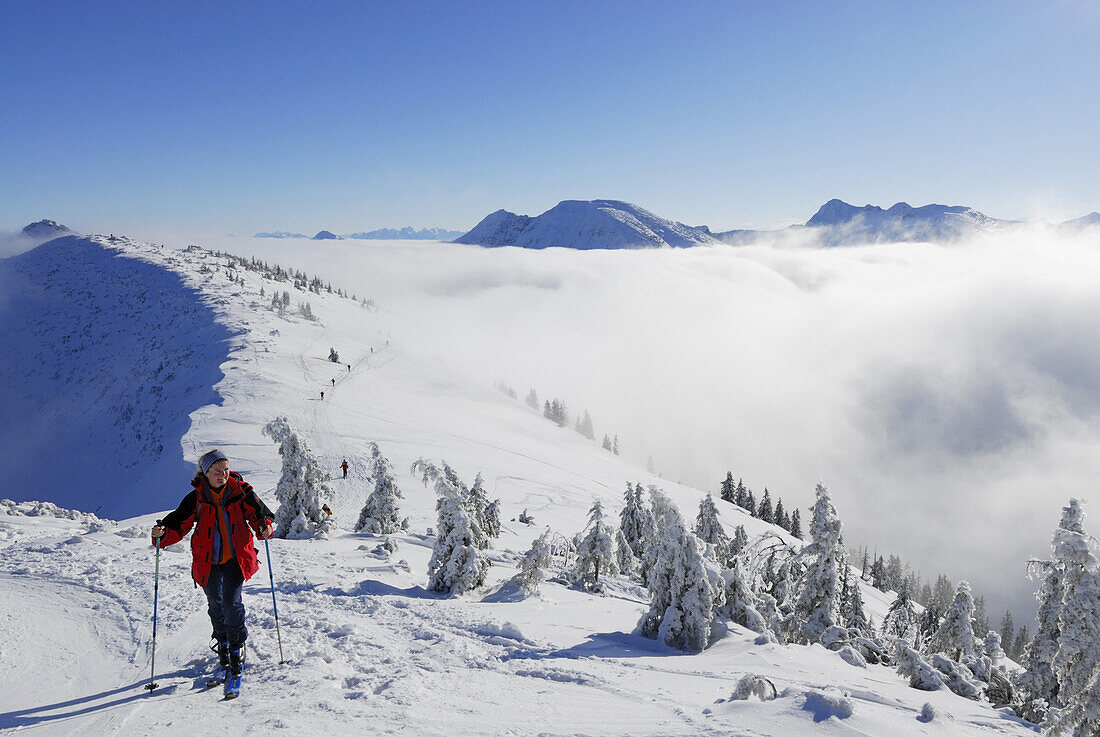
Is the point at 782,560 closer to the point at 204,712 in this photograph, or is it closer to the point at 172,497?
the point at 204,712

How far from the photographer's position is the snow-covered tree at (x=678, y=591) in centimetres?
1151

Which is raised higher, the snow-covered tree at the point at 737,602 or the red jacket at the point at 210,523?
the red jacket at the point at 210,523

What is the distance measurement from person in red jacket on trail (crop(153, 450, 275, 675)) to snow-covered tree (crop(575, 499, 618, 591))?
1401cm

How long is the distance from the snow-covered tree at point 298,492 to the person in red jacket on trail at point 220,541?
55.5 ft

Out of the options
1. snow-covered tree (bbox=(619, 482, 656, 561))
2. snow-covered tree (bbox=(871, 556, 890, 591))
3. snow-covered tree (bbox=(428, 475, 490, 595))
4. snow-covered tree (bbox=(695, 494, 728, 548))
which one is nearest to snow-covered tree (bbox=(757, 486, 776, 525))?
snow-covered tree (bbox=(871, 556, 890, 591))

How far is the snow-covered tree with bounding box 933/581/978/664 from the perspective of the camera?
31.2 m

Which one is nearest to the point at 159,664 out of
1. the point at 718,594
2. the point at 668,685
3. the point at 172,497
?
the point at 668,685

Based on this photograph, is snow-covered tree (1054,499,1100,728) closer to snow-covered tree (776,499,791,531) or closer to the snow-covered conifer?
the snow-covered conifer

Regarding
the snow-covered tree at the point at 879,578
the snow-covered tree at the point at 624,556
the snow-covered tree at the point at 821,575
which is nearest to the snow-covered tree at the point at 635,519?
the snow-covered tree at the point at 624,556

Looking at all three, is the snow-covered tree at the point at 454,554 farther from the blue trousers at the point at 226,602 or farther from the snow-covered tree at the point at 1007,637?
the snow-covered tree at the point at 1007,637

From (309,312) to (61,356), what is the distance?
40421 mm

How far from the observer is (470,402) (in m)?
83.2

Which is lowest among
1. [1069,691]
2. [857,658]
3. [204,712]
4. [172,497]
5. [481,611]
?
[172,497]

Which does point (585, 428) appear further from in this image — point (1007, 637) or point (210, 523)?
point (210, 523)
